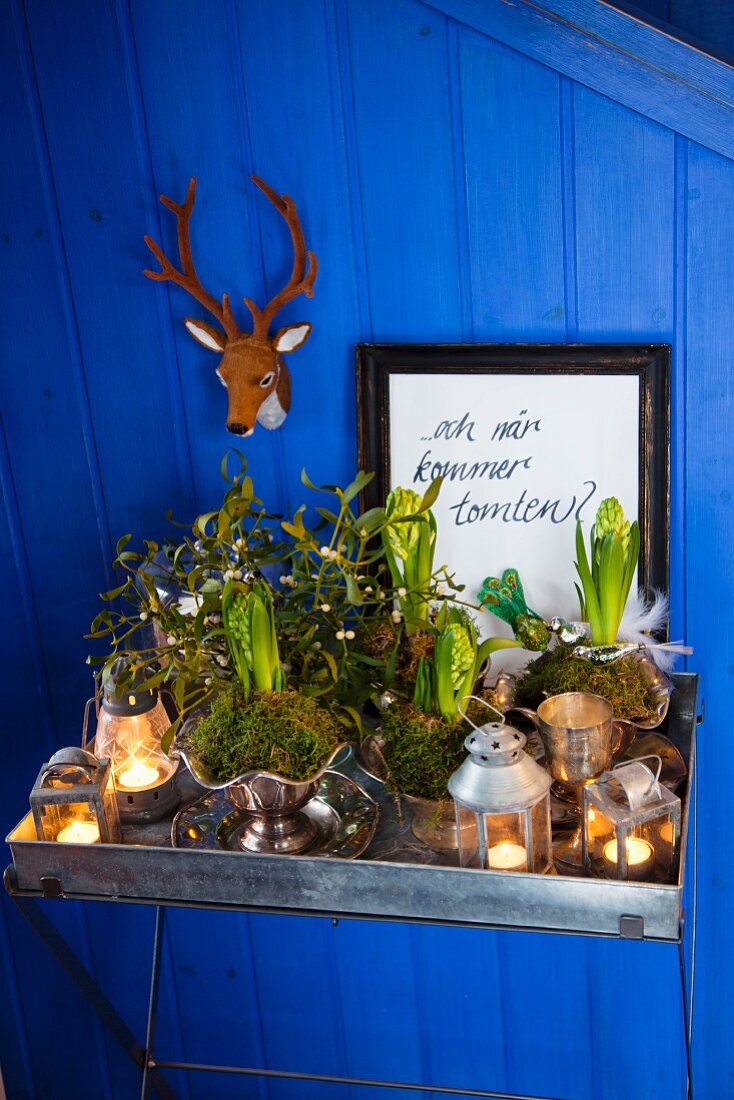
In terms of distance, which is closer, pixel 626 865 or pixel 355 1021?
pixel 626 865

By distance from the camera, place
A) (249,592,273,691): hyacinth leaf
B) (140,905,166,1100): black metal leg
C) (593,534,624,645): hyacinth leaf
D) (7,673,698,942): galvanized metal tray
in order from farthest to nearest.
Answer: (140,905,166,1100): black metal leg, (593,534,624,645): hyacinth leaf, (249,592,273,691): hyacinth leaf, (7,673,698,942): galvanized metal tray

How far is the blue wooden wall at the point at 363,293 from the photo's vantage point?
139 cm

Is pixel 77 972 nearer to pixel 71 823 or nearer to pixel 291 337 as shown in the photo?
pixel 71 823

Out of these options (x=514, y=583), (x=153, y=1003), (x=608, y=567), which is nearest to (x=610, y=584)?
(x=608, y=567)

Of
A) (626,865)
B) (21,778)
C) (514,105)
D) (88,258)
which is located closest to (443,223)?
(514,105)

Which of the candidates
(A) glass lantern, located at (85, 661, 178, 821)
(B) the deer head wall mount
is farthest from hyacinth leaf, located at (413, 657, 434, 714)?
(B) the deer head wall mount

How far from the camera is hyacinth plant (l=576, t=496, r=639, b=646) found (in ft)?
4.37

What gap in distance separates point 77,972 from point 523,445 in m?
0.93

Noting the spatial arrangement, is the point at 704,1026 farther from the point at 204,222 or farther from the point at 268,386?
the point at 204,222

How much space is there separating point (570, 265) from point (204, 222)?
493 millimetres

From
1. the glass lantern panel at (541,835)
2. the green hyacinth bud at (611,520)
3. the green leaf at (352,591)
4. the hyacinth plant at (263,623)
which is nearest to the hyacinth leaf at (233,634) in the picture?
the hyacinth plant at (263,623)

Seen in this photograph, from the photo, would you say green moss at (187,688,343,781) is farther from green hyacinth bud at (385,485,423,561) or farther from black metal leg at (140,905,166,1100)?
black metal leg at (140,905,166,1100)

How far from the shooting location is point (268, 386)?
150 centimetres

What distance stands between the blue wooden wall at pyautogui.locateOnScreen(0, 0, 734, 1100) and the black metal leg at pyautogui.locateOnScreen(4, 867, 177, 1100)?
0.70ft
